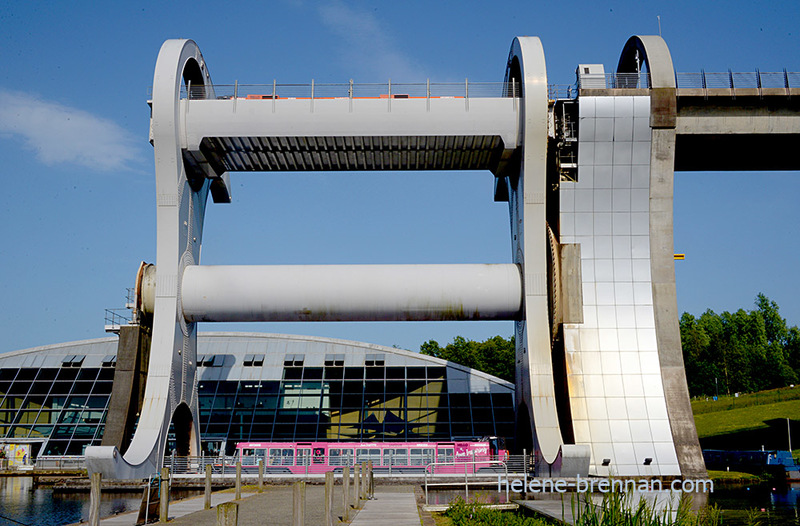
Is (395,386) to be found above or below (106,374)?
below

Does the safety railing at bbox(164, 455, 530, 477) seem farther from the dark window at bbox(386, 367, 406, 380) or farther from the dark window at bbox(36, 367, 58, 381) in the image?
the dark window at bbox(36, 367, 58, 381)

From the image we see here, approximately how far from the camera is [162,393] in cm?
3189

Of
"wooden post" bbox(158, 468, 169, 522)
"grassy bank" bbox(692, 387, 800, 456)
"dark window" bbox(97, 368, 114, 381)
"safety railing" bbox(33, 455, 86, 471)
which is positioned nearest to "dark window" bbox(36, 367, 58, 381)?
"dark window" bbox(97, 368, 114, 381)

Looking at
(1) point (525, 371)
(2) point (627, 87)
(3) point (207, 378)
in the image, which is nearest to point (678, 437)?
(1) point (525, 371)

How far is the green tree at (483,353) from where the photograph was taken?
105 meters

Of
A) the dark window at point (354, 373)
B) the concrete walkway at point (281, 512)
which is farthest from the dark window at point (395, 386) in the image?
the concrete walkway at point (281, 512)

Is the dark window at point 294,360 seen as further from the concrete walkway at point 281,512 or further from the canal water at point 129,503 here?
the concrete walkway at point 281,512

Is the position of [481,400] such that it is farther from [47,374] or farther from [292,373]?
[47,374]

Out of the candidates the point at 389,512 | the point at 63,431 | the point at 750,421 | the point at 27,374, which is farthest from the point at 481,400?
the point at 750,421

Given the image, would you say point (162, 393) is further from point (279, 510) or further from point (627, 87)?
point (627, 87)

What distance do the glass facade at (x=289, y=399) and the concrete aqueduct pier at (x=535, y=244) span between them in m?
14.5

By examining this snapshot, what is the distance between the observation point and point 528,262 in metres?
32.6

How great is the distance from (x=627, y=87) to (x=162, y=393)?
78.4ft

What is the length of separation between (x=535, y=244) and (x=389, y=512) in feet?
49.9
